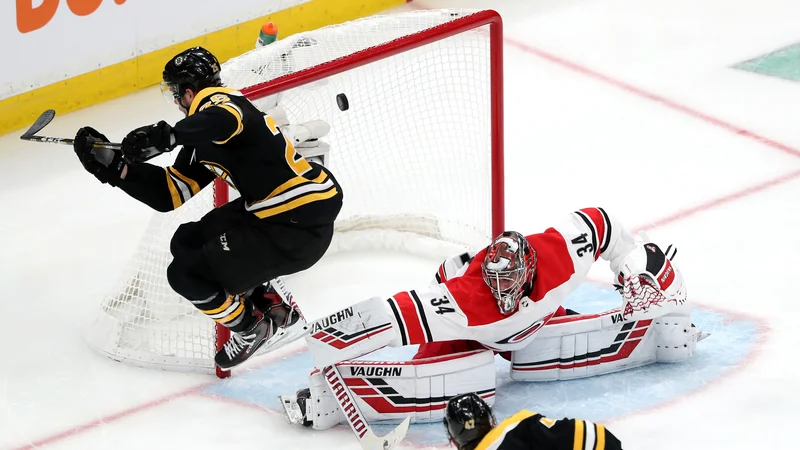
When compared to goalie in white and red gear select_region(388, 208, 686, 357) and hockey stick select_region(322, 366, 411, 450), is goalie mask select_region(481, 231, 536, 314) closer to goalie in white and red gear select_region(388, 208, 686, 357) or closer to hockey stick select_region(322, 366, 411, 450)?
Result: goalie in white and red gear select_region(388, 208, 686, 357)

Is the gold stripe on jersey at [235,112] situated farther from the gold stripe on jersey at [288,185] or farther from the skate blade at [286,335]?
the skate blade at [286,335]

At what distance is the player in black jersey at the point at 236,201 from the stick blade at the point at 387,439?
1.54ft

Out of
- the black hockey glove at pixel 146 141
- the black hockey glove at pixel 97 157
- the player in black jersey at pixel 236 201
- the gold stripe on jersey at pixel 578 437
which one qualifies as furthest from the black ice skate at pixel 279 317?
the gold stripe on jersey at pixel 578 437

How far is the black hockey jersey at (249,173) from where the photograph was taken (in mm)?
3648

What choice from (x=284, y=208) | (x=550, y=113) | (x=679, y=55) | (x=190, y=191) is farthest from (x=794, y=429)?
(x=679, y=55)

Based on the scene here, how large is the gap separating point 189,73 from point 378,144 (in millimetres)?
1702

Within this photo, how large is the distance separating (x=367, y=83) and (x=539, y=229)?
93 cm

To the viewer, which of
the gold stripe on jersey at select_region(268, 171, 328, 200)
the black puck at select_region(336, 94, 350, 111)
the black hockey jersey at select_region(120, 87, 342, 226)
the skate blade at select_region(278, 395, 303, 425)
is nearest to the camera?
the black hockey jersey at select_region(120, 87, 342, 226)

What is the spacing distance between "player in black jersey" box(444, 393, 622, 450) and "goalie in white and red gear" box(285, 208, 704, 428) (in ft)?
3.16

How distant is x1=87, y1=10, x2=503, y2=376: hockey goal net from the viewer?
4684 millimetres

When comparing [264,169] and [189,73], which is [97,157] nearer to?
[189,73]

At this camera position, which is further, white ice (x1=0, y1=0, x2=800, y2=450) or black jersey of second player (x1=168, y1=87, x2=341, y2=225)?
white ice (x1=0, y1=0, x2=800, y2=450)

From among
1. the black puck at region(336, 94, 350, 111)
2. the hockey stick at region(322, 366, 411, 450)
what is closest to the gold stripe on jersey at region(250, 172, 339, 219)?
the hockey stick at region(322, 366, 411, 450)

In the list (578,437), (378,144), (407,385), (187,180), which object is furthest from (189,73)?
(378,144)
